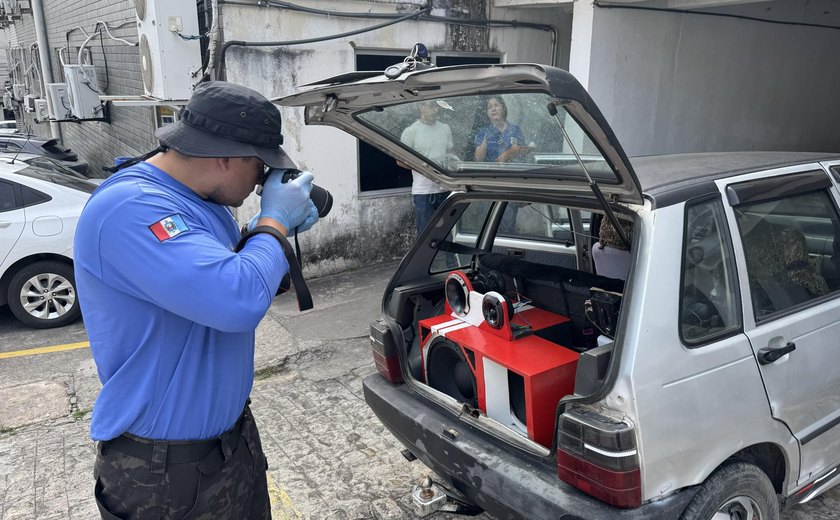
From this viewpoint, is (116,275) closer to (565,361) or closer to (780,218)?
(565,361)

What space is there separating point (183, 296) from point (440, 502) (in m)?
1.75

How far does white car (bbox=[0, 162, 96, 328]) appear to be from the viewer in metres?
5.58

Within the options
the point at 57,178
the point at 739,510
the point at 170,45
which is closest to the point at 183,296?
the point at 739,510

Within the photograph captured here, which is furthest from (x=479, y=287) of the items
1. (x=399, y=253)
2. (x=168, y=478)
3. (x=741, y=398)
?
(x=399, y=253)

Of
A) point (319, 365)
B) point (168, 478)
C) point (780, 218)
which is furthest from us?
point (319, 365)

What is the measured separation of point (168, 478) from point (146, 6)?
16.4 ft

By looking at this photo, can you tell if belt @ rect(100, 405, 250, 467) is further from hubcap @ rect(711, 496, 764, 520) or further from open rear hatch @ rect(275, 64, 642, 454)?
hubcap @ rect(711, 496, 764, 520)

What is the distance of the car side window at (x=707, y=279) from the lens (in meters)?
2.15

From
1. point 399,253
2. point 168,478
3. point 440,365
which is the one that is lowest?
point 399,253

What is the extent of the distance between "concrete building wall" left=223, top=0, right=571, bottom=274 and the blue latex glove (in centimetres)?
419

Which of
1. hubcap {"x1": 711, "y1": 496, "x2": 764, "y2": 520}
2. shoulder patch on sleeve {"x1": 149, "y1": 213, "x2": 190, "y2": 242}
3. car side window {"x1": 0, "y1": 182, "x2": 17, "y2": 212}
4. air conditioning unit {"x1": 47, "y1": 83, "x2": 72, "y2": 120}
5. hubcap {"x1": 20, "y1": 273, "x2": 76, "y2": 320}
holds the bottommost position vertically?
hubcap {"x1": 20, "y1": 273, "x2": 76, "y2": 320}

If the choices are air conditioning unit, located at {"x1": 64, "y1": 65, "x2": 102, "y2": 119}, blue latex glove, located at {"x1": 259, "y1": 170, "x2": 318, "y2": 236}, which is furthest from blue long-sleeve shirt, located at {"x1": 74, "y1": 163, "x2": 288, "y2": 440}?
air conditioning unit, located at {"x1": 64, "y1": 65, "x2": 102, "y2": 119}

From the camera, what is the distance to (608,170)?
2.19m

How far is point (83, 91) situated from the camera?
7887 mm
